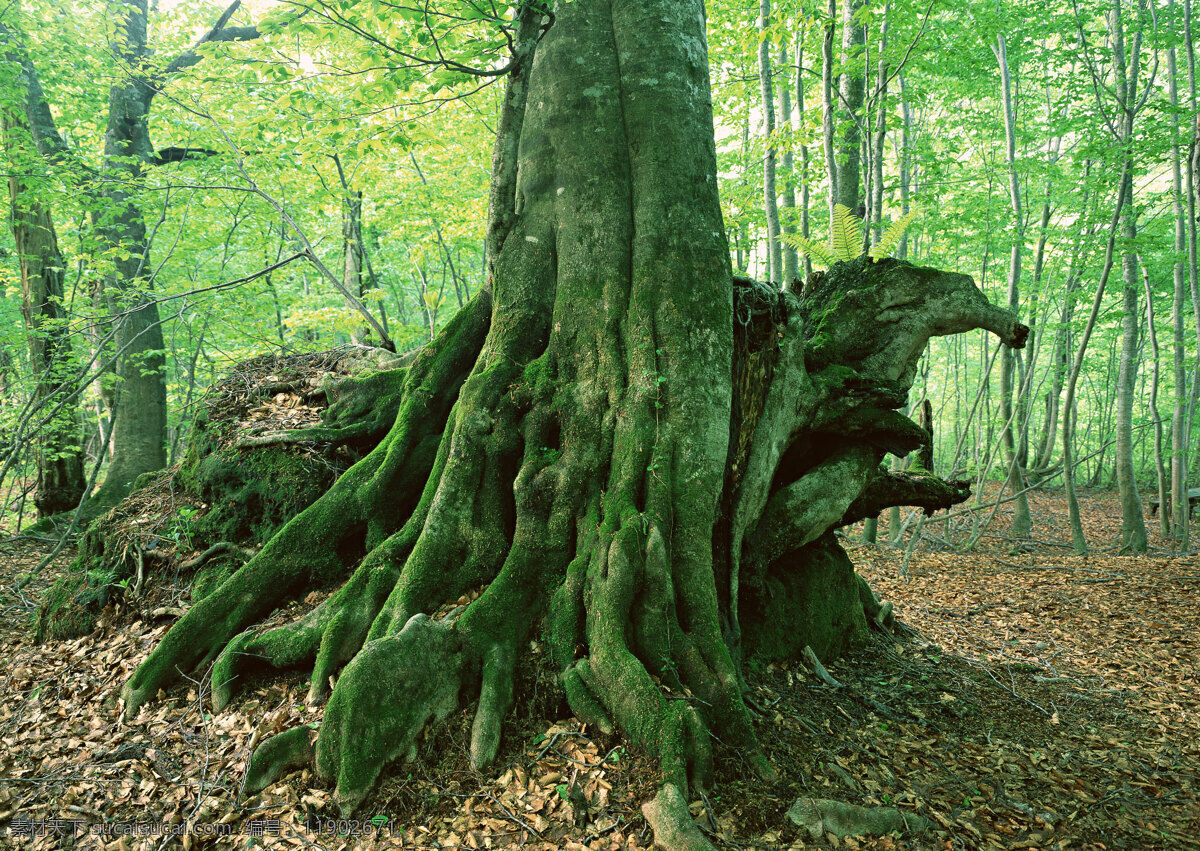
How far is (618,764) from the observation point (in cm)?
305

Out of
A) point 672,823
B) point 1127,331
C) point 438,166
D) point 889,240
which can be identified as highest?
point 438,166

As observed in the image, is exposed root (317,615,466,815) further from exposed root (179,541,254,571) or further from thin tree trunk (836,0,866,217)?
thin tree trunk (836,0,866,217)

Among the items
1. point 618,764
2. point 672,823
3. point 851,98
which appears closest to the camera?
point 672,823

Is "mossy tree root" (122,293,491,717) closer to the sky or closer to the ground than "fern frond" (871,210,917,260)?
closer to the ground

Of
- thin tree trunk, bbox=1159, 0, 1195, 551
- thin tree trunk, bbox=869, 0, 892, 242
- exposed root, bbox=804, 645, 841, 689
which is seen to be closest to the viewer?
exposed root, bbox=804, 645, 841, 689

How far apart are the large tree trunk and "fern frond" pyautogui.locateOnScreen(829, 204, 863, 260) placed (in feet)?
4.60

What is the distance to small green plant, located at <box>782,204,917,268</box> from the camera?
18.7ft

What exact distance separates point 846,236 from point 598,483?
12.4ft

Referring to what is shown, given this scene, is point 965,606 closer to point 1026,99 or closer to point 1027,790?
point 1027,790

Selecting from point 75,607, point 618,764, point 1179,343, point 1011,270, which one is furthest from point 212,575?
point 1179,343

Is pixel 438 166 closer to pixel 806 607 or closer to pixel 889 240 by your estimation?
pixel 889 240

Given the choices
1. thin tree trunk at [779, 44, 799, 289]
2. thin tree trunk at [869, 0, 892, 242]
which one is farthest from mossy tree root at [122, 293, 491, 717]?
thin tree trunk at [779, 44, 799, 289]

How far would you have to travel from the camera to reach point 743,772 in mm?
3178

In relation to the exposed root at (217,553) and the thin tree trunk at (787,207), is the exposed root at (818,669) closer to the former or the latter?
the exposed root at (217,553)
